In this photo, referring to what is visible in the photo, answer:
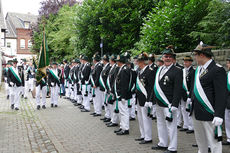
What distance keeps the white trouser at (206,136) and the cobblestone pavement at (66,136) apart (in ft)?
4.95

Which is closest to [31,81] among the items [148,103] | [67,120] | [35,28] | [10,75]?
[10,75]

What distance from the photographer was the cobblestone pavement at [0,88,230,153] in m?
6.03

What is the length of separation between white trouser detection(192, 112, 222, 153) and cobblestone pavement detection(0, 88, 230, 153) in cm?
151

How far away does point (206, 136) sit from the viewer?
415 centimetres

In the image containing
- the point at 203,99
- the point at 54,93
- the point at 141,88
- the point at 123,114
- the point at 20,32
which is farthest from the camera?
the point at 20,32

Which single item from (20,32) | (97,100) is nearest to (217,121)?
(97,100)

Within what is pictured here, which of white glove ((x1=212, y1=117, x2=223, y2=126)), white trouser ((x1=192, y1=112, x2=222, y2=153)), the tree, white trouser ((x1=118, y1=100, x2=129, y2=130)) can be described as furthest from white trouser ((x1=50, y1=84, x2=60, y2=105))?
white glove ((x1=212, y1=117, x2=223, y2=126))

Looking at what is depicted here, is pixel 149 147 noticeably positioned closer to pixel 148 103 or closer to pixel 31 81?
pixel 148 103

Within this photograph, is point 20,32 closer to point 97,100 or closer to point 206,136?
point 97,100

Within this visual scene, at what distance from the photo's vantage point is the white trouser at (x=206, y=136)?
3.93m

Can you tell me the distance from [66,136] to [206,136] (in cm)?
431

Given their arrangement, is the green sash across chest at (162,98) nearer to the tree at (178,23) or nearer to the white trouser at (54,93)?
the tree at (178,23)

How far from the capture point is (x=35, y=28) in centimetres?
3575

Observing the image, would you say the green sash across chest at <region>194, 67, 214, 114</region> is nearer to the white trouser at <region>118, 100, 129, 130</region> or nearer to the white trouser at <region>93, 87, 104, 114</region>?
the white trouser at <region>118, 100, 129, 130</region>
